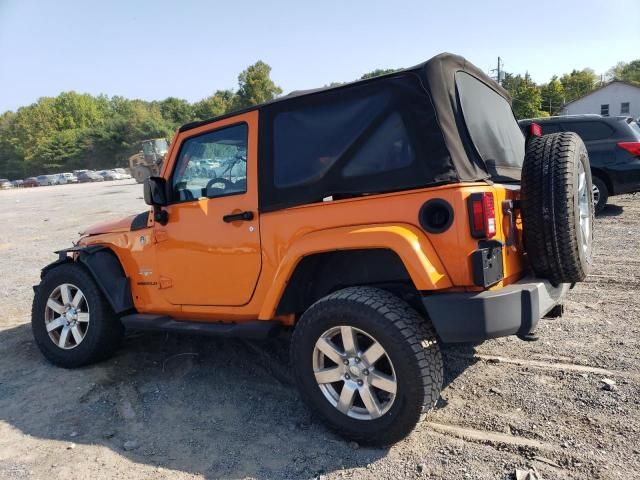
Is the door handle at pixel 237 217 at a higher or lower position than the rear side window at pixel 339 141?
Result: lower

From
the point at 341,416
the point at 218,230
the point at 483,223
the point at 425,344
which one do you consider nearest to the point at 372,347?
the point at 425,344

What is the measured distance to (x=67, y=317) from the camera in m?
4.31

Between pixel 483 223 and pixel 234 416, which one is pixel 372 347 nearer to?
pixel 483 223

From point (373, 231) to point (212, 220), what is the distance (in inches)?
52.5

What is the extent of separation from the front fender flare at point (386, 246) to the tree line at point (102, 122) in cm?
5302

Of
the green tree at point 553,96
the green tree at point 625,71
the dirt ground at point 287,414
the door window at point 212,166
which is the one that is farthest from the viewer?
the green tree at point 625,71

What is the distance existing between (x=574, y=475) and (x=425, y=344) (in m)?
0.94

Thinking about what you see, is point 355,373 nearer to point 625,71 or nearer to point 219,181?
point 219,181

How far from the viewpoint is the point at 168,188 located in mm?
3875

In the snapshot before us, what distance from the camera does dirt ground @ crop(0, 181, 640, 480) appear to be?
2.69 m

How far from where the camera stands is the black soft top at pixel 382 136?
2.83 metres

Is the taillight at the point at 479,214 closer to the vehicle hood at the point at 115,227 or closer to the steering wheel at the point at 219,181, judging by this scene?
the steering wheel at the point at 219,181

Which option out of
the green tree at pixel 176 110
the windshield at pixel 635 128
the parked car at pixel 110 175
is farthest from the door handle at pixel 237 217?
the green tree at pixel 176 110

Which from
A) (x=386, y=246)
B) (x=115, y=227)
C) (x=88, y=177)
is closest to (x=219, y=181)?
(x=115, y=227)
